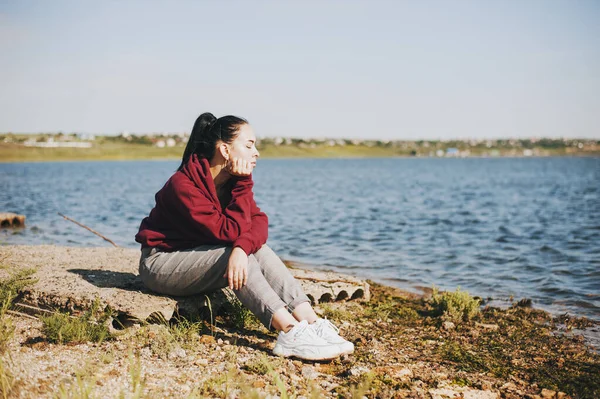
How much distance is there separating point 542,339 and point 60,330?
5.41m

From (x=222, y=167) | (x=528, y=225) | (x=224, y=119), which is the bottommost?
(x=528, y=225)

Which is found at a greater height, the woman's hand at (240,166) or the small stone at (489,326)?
the woman's hand at (240,166)

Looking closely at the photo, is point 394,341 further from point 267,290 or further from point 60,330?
point 60,330

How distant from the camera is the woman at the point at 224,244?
451 cm

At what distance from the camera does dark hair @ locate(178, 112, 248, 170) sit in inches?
193

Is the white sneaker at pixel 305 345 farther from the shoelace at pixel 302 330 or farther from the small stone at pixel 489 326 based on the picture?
the small stone at pixel 489 326

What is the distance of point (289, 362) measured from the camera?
4.47 metres

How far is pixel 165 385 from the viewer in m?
3.81

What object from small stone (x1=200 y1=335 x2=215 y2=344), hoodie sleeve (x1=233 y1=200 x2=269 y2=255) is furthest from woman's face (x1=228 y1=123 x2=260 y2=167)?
small stone (x1=200 y1=335 x2=215 y2=344)

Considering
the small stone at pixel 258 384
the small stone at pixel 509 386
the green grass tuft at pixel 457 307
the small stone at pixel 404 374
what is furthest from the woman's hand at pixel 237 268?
the green grass tuft at pixel 457 307

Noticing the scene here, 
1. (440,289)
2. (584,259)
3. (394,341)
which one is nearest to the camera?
(394,341)

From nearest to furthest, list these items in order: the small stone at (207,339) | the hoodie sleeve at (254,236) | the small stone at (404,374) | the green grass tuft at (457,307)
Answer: the small stone at (404,374) < the hoodie sleeve at (254,236) < the small stone at (207,339) < the green grass tuft at (457,307)

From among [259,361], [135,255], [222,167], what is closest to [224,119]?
[222,167]

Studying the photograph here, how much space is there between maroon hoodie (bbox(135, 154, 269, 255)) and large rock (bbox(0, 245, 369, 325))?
0.58m
